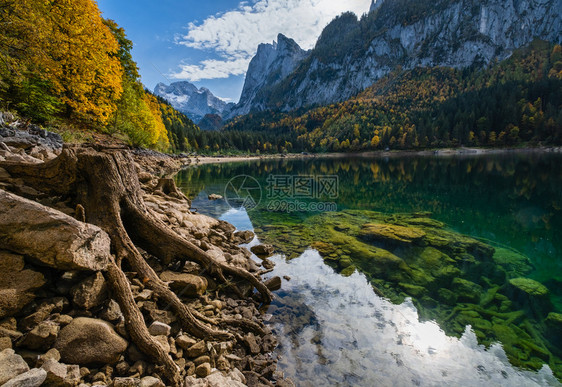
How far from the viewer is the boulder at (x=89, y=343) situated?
314cm

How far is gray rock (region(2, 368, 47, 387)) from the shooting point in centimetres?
230

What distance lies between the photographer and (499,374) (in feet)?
17.2

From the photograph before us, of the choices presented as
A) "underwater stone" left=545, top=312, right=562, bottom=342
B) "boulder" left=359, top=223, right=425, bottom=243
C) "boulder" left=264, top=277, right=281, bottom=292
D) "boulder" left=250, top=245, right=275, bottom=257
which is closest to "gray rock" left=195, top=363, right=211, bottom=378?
"boulder" left=264, top=277, right=281, bottom=292

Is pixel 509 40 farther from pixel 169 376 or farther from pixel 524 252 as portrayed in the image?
pixel 169 376

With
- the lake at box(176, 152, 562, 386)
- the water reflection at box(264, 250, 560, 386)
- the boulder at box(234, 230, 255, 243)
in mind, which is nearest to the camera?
the water reflection at box(264, 250, 560, 386)

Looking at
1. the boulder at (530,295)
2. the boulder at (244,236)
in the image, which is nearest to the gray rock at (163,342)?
the boulder at (244,236)

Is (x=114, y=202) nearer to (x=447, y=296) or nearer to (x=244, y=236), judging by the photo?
(x=244, y=236)

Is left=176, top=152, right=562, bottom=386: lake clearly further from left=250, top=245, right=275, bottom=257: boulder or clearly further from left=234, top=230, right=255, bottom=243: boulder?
left=234, top=230, right=255, bottom=243: boulder

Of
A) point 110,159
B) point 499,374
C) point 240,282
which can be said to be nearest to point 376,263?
point 499,374

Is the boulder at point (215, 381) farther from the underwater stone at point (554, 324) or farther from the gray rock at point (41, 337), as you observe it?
the underwater stone at point (554, 324)

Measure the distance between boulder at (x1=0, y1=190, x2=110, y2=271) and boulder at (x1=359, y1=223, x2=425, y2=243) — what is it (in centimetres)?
1185

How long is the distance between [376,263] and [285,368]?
6345mm

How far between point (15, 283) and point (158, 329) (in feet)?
6.67

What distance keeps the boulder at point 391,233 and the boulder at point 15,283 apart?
1229 centimetres
